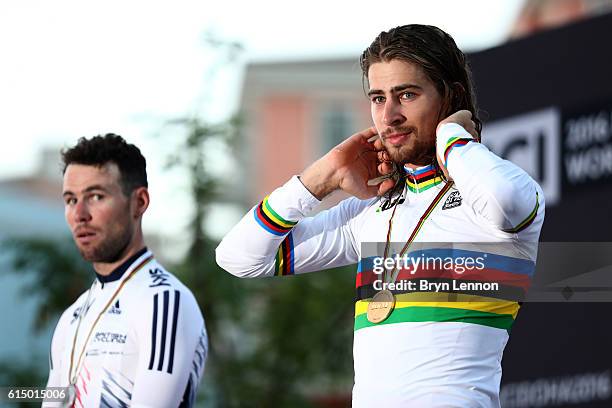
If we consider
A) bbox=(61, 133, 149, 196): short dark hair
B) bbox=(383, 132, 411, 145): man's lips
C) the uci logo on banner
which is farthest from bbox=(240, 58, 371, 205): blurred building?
bbox=(383, 132, 411, 145): man's lips

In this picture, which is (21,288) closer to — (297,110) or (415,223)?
(415,223)

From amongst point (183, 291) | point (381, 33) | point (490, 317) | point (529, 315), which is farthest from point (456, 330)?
point (529, 315)

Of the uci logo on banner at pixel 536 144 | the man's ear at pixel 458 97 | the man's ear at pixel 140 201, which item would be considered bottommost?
the man's ear at pixel 458 97

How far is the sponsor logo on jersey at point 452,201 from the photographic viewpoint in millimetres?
3744

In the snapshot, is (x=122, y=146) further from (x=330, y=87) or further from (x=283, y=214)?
(x=330, y=87)

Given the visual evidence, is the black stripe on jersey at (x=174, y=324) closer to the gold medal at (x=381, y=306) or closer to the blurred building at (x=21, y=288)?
the gold medal at (x=381, y=306)

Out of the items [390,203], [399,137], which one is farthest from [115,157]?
[399,137]

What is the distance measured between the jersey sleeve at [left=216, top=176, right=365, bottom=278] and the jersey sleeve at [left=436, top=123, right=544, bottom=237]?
617 millimetres

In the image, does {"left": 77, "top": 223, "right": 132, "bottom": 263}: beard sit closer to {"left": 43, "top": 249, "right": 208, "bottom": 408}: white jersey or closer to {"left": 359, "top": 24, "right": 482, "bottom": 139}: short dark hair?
{"left": 43, "top": 249, "right": 208, "bottom": 408}: white jersey

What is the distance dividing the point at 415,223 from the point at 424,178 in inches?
6.8

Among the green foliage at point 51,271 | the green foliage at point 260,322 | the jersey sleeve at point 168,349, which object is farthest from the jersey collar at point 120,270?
the green foliage at point 51,271

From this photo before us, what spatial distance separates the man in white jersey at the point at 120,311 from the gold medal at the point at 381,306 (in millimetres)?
1276

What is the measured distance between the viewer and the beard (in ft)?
16.8

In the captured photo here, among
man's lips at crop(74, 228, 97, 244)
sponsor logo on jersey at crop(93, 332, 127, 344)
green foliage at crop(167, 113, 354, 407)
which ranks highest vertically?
green foliage at crop(167, 113, 354, 407)
